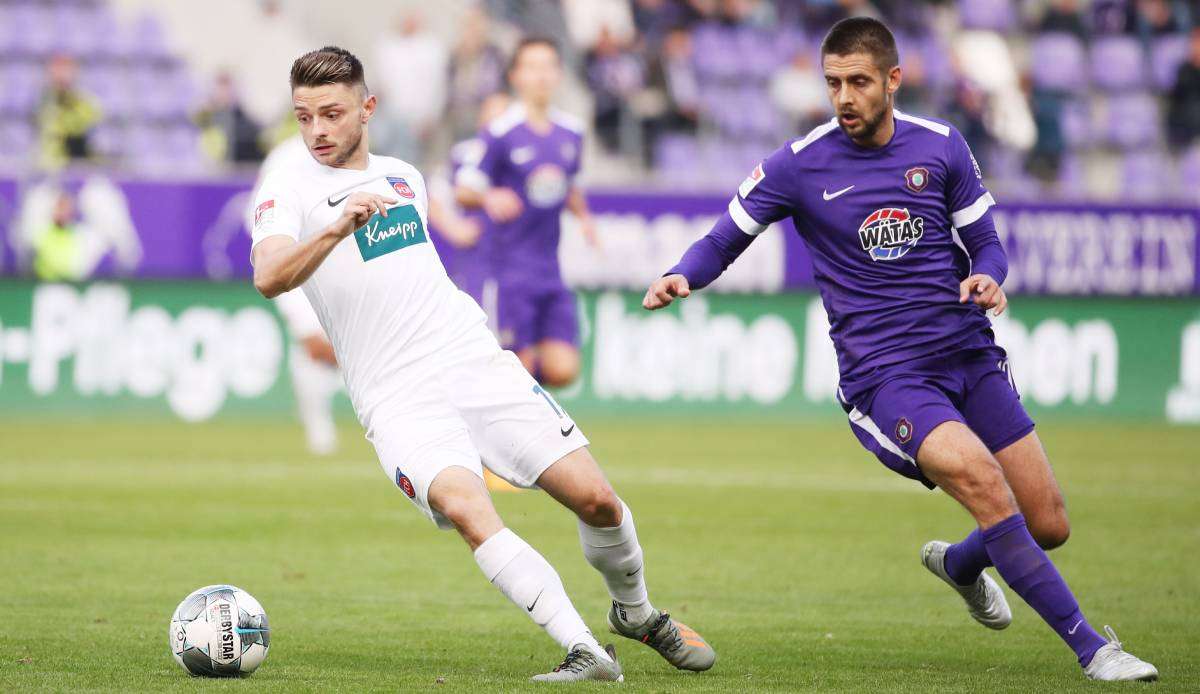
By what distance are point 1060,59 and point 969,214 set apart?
18460mm

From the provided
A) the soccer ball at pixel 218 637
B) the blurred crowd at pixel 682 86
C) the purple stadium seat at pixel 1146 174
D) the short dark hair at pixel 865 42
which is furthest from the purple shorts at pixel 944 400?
the purple stadium seat at pixel 1146 174

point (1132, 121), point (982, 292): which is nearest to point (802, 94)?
point (1132, 121)

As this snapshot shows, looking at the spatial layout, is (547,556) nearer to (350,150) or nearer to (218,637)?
(218,637)

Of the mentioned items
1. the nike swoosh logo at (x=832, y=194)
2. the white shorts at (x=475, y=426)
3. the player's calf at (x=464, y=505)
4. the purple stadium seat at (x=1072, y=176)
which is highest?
the nike swoosh logo at (x=832, y=194)

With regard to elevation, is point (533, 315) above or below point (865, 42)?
below

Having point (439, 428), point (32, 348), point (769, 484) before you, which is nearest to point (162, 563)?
point (439, 428)

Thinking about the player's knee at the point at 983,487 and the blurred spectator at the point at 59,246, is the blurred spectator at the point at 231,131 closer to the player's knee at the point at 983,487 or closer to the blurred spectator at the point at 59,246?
the blurred spectator at the point at 59,246

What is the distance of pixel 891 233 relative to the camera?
6766 millimetres

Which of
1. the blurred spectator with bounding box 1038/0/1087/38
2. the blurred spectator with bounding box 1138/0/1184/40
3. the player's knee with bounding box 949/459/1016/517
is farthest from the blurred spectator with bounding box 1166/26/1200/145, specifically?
the player's knee with bounding box 949/459/1016/517

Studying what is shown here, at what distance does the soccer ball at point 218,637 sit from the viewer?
20.2 ft

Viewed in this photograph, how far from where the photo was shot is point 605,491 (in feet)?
20.5

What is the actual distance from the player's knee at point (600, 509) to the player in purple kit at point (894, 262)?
76cm

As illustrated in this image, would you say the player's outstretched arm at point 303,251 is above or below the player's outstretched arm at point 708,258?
above

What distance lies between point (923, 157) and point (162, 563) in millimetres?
4627
